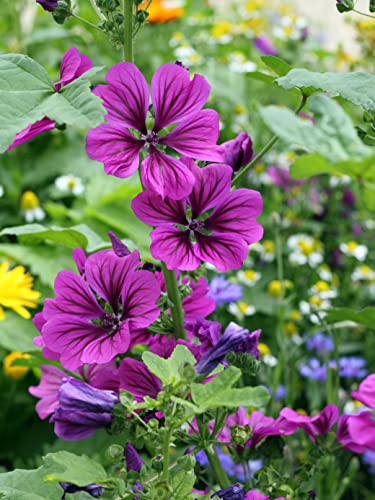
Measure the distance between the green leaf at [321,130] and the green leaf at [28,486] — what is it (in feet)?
1.02

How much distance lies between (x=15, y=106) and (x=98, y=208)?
79cm

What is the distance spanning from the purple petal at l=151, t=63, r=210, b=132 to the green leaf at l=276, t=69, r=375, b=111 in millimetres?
57

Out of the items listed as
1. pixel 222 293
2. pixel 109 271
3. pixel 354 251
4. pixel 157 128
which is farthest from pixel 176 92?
pixel 354 251

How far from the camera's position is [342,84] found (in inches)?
22.8

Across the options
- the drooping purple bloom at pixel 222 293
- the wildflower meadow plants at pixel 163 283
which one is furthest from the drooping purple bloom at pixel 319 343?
the wildflower meadow plants at pixel 163 283

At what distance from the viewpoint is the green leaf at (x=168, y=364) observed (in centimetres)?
51

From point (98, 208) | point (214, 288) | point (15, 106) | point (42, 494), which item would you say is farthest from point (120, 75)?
point (98, 208)

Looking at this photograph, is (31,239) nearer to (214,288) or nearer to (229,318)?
(214,288)

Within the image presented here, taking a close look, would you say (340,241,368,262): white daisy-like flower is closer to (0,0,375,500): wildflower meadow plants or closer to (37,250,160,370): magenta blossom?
(0,0,375,500): wildflower meadow plants

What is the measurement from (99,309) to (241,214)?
0.13m

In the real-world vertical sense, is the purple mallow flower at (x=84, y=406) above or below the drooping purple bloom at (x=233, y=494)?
above

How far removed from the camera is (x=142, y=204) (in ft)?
1.93

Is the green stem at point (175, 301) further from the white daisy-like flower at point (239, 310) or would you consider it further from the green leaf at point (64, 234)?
the white daisy-like flower at point (239, 310)

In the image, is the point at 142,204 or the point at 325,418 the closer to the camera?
the point at 142,204
